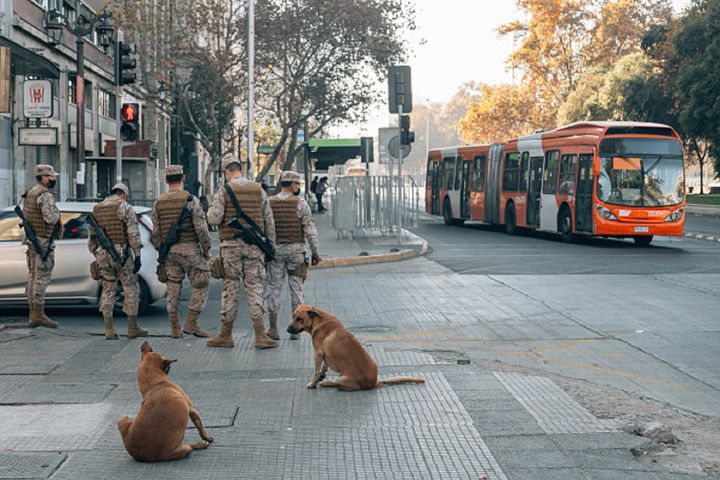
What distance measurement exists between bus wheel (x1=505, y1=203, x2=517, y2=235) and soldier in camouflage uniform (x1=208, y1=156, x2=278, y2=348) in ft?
70.0

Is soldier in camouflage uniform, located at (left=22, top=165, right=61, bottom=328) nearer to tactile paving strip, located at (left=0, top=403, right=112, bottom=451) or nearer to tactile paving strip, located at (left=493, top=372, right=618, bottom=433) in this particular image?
tactile paving strip, located at (left=0, top=403, right=112, bottom=451)

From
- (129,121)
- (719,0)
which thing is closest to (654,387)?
(129,121)

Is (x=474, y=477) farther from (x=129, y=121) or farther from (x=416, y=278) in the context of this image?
(x=129, y=121)

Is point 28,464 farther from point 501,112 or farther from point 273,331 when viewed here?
point 501,112

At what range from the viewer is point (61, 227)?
11.9 m

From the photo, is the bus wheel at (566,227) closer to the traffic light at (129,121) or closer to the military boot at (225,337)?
the traffic light at (129,121)

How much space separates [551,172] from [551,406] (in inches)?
825

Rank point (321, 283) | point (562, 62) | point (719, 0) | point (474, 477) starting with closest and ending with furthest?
point (474, 477) → point (321, 283) → point (719, 0) → point (562, 62)

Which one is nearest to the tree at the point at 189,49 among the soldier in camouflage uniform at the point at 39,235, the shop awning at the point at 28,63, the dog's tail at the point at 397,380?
the shop awning at the point at 28,63

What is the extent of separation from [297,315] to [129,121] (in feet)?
33.9

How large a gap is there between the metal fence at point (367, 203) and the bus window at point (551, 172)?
3751mm

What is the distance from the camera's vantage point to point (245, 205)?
10141 millimetres

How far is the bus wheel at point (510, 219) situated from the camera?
31.1 metres

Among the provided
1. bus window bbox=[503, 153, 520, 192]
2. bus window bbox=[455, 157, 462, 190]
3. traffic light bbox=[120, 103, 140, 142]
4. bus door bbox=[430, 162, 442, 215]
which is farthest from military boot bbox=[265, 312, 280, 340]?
bus door bbox=[430, 162, 442, 215]
